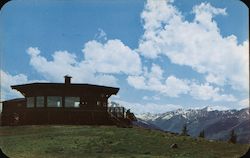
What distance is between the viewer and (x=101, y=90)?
131ft

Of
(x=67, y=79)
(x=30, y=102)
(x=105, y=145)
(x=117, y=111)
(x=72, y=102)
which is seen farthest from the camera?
(x=30, y=102)

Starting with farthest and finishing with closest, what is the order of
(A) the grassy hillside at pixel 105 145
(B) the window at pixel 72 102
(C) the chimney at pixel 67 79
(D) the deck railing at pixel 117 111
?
(C) the chimney at pixel 67 79
(B) the window at pixel 72 102
(D) the deck railing at pixel 117 111
(A) the grassy hillside at pixel 105 145

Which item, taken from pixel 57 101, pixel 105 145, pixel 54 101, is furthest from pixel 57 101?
pixel 105 145

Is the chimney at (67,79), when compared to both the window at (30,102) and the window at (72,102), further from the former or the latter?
the window at (30,102)

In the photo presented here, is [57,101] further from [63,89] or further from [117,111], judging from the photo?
[117,111]

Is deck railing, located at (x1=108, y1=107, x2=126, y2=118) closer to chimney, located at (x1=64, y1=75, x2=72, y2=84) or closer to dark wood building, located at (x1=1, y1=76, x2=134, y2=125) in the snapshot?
dark wood building, located at (x1=1, y1=76, x2=134, y2=125)

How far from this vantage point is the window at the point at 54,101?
38.9 metres

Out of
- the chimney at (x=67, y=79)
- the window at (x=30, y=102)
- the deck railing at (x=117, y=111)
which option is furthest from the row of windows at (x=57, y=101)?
the deck railing at (x=117, y=111)

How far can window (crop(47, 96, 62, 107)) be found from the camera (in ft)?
128

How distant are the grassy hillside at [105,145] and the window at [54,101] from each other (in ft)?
27.5

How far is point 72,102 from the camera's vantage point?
3919 cm

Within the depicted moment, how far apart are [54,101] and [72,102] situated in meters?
1.53

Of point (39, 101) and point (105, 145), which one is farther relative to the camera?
point (39, 101)

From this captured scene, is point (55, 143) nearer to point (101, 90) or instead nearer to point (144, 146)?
point (144, 146)
